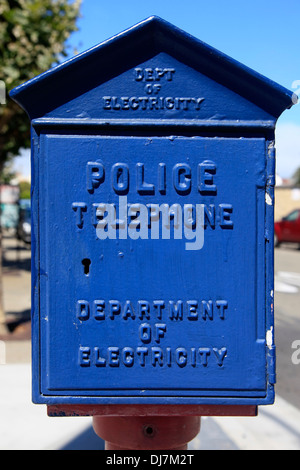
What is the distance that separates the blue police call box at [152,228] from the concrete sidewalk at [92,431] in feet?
4.76

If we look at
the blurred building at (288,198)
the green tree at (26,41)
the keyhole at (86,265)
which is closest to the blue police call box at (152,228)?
the keyhole at (86,265)

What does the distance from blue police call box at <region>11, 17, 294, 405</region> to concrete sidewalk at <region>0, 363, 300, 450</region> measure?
1450mm

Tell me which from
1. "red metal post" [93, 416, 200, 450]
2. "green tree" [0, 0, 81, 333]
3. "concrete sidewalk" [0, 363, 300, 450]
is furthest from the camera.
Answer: "green tree" [0, 0, 81, 333]

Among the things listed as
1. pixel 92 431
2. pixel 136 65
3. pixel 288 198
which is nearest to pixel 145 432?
pixel 136 65

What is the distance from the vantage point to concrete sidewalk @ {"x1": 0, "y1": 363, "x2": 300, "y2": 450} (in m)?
2.58

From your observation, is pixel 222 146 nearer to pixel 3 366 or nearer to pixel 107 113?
pixel 107 113

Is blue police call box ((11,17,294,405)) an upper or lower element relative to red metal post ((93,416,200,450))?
upper

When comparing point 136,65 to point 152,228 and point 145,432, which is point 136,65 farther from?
point 145,432

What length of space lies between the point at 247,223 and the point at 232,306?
0.25 metres

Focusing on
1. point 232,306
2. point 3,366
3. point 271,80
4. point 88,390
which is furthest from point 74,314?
point 3,366

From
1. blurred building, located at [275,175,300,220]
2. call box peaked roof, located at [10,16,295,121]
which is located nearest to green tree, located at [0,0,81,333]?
call box peaked roof, located at [10,16,295,121]

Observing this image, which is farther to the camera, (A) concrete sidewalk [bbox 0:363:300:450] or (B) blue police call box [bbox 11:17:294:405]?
(A) concrete sidewalk [bbox 0:363:300:450]

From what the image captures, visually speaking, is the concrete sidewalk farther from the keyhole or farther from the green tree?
the green tree

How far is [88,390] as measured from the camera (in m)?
1.36
